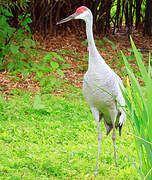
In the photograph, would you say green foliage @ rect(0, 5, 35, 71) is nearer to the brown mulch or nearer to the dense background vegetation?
the dense background vegetation

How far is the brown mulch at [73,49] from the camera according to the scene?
681cm

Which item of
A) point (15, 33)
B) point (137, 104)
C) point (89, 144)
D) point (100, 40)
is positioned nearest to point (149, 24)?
point (100, 40)

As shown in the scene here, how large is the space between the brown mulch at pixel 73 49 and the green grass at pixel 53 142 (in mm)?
480

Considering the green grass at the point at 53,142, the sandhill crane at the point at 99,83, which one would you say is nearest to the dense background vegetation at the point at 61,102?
the green grass at the point at 53,142

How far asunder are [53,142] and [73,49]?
15.0ft

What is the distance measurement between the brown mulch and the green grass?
0.48 meters

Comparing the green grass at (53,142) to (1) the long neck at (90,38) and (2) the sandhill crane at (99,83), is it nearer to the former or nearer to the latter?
(2) the sandhill crane at (99,83)

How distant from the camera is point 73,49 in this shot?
8.84 metres

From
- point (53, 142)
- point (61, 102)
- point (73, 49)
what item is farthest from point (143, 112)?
point (73, 49)

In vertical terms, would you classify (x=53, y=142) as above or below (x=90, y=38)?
below

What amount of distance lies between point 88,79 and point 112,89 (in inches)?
11.3

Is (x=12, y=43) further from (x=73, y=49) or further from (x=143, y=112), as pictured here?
(x=143, y=112)

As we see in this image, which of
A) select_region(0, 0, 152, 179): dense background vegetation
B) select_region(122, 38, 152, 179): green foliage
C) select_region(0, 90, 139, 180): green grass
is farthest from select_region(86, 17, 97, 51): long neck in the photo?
select_region(122, 38, 152, 179): green foliage

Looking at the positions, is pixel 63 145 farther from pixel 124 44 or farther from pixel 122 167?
pixel 124 44
